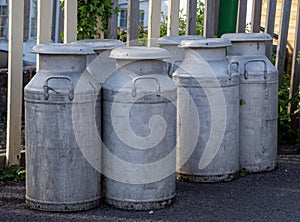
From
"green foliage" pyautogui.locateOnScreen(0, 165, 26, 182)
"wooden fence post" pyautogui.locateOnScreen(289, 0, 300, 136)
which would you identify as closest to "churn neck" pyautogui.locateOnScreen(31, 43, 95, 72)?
"green foliage" pyautogui.locateOnScreen(0, 165, 26, 182)

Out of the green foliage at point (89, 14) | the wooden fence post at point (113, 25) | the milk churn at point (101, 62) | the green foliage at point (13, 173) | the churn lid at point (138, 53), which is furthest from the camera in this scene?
the wooden fence post at point (113, 25)

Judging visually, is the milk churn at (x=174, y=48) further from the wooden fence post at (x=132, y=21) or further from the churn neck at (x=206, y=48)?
the wooden fence post at (x=132, y=21)

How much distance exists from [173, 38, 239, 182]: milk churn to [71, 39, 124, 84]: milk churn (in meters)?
0.58

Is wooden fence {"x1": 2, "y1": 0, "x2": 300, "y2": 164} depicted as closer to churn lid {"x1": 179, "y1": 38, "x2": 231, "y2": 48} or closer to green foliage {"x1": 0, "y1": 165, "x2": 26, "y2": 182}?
green foliage {"x1": 0, "y1": 165, "x2": 26, "y2": 182}

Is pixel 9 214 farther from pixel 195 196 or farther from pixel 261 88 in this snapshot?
pixel 261 88

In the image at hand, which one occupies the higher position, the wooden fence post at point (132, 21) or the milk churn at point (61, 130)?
the wooden fence post at point (132, 21)

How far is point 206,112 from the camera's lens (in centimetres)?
490

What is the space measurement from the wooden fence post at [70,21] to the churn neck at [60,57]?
3.19 feet

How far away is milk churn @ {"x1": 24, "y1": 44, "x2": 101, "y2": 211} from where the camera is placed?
13.4 feet

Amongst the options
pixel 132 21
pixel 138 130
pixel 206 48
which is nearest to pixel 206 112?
pixel 206 48

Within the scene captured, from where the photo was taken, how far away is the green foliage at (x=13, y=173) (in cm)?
493

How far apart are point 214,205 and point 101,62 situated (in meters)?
1.16

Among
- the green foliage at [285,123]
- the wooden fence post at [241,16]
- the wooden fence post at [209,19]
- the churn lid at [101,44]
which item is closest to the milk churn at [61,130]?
the churn lid at [101,44]

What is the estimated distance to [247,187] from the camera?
4.96m
